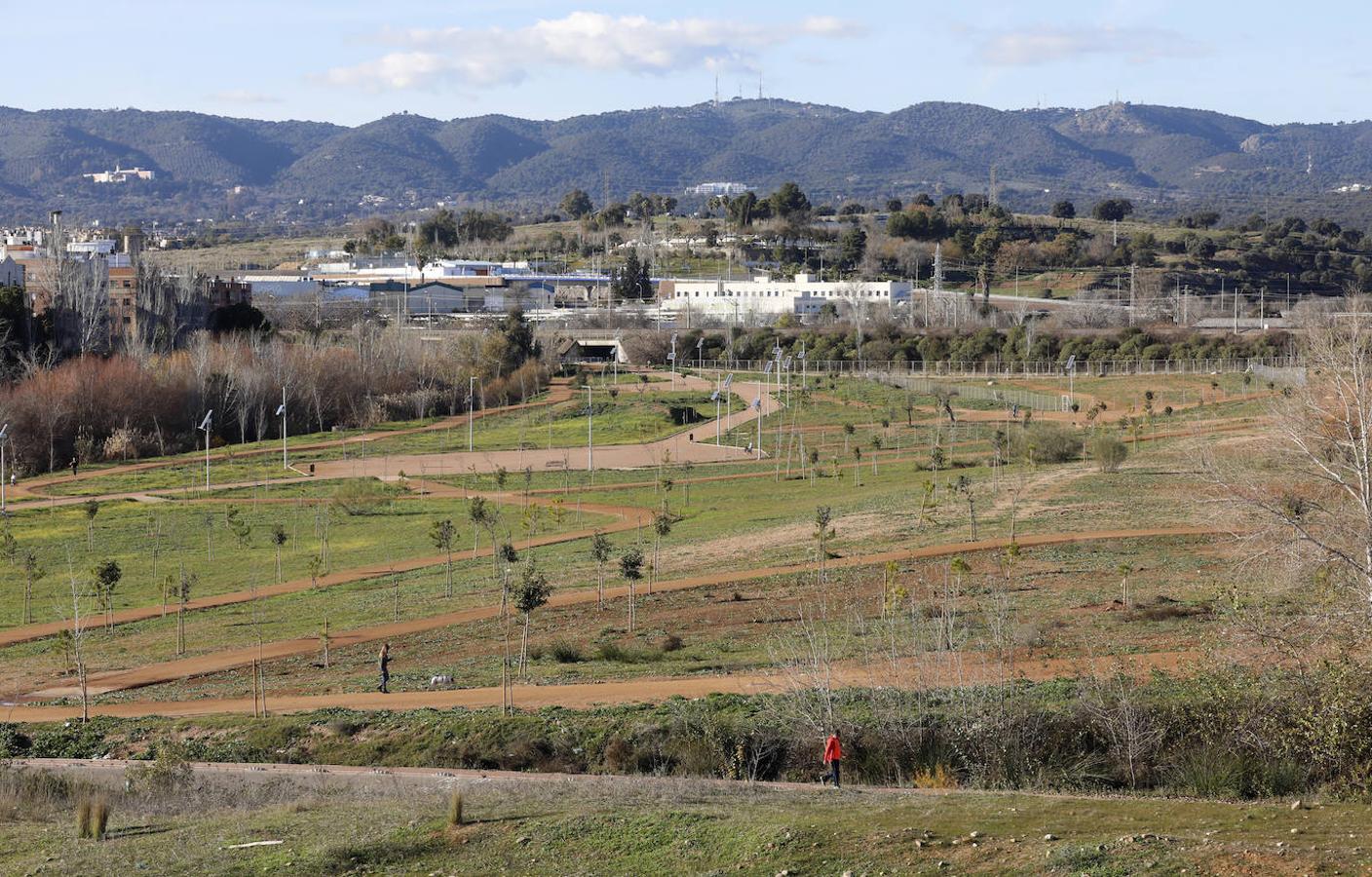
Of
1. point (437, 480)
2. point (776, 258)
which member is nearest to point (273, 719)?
point (437, 480)

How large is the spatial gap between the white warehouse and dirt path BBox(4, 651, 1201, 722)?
112 meters

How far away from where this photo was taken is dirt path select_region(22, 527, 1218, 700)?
3066cm

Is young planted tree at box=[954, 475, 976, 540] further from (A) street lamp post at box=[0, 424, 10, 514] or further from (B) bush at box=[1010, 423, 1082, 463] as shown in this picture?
(A) street lamp post at box=[0, 424, 10, 514]

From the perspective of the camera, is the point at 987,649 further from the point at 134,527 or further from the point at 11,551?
the point at 134,527

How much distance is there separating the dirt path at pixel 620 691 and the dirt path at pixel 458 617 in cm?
264

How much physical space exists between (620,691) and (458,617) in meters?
10.1

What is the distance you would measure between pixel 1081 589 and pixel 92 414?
199 ft

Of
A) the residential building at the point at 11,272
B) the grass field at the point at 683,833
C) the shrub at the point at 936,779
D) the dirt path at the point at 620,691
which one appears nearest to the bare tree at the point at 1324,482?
the dirt path at the point at 620,691

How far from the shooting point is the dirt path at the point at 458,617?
30656 mm

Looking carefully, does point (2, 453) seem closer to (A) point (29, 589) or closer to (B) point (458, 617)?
(A) point (29, 589)

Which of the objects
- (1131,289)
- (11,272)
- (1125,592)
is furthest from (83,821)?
(1131,289)

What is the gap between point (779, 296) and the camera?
146750 mm

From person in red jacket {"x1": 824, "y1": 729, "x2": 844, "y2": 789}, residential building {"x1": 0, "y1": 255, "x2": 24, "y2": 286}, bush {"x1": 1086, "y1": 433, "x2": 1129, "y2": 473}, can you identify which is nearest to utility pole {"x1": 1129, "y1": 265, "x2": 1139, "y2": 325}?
bush {"x1": 1086, "y1": 433, "x2": 1129, "y2": 473}

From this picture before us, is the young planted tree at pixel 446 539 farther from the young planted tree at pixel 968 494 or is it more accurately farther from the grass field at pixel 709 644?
the young planted tree at pixel 968 494
